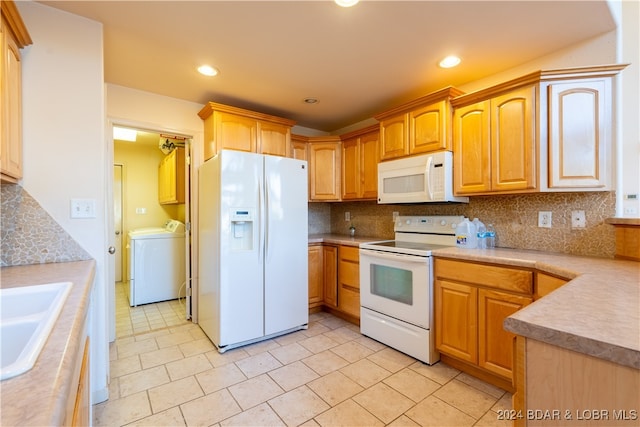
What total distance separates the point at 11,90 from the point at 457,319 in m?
2.96

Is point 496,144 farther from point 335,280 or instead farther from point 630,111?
point 335,280

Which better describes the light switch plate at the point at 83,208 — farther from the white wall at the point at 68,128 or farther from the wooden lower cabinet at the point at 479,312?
the wooden lower cabinet at the point at 479,312

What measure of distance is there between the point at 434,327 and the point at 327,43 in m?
2.22

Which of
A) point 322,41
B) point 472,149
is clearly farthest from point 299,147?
point 472,149

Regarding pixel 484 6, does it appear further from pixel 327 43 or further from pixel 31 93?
pixel 31 93

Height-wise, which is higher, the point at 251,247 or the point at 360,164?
the point at 360,164

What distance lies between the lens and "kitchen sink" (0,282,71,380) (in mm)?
613

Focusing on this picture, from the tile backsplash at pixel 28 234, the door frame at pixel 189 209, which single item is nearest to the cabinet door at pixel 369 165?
the door frame at pixel 189 209

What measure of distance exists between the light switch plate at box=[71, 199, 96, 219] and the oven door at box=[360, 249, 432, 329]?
2092 millimetres

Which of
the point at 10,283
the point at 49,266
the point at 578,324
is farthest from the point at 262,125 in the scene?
the point at 578,324

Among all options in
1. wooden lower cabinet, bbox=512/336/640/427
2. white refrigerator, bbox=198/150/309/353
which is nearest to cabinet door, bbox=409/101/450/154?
white refrigerator, bbox=198/150/309/353

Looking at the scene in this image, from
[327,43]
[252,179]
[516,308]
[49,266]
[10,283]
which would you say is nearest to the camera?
[10,283]

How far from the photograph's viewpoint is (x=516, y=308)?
181 centimetres

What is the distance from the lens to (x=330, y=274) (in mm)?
3277
